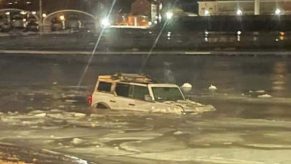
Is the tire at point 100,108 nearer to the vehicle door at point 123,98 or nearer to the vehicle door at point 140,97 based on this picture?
the vehicle door at point 123,98

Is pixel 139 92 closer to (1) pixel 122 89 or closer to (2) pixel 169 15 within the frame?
(1) pixel 122 89

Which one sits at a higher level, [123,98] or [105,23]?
[105,23]

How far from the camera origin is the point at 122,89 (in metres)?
23.4

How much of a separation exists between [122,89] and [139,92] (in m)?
0.77

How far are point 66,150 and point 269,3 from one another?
5713 cm

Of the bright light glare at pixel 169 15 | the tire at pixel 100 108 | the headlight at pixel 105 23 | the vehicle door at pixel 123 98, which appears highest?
the bright light glare at pixel 169 15

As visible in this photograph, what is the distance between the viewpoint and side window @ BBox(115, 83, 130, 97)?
23.2m

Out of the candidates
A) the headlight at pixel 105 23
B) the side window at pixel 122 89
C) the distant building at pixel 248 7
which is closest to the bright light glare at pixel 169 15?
the distant building at pixel 248 7

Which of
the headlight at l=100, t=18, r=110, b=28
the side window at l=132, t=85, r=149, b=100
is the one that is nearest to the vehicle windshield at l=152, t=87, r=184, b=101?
the side window at l=132, t=85, r=149, b=100

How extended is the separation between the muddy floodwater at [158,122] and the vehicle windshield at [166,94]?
1.06 meters

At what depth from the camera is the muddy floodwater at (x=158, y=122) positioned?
14.4 m

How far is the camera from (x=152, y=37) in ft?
180

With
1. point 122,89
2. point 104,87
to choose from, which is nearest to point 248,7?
point 104,87

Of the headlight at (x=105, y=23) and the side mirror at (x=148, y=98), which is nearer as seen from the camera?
the side mirror at (x=148, y=98)
